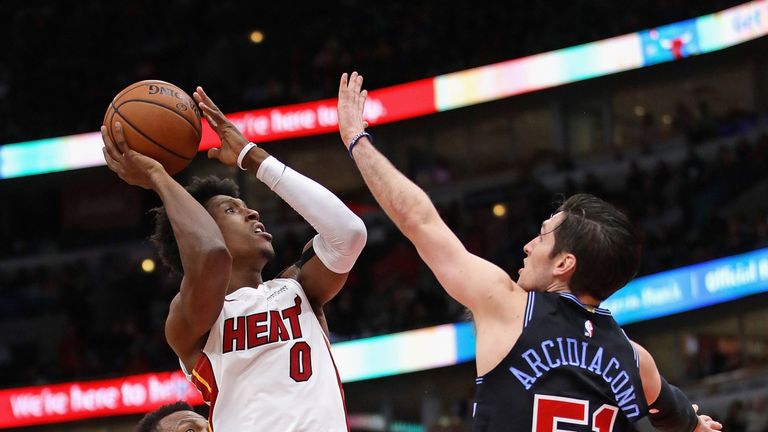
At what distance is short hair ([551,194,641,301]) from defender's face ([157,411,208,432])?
1.89 meters

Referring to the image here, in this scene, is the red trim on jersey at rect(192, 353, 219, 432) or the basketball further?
the basketball

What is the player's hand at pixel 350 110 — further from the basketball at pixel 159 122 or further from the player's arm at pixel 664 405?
the player's arm at pixel 664 405

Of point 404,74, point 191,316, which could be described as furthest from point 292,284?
point 404,74

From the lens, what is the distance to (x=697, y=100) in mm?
20391

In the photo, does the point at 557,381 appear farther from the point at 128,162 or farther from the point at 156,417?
the point at 156,417

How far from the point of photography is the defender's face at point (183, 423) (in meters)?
4.44

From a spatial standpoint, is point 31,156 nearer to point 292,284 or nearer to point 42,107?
point 42,107

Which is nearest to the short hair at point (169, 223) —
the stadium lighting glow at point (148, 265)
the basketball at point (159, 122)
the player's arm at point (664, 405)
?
the basketball at point (159, 122)

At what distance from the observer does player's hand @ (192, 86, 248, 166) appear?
422cm

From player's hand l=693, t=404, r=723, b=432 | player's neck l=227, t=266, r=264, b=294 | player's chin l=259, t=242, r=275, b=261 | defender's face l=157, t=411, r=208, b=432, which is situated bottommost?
player's hand l=693, t=404, r=723, b=432

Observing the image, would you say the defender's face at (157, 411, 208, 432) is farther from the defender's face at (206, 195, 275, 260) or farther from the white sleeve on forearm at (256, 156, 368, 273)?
the white sleeve on forearm at (256, 156, 368, 273)

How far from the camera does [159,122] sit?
414 cm

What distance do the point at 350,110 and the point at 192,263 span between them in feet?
2.63

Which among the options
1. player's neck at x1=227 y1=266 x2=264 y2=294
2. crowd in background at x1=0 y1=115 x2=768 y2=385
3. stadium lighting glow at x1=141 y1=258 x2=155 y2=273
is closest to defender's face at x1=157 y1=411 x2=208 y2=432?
player's neck at x1=227 y1=266 x2=264 y2=294
